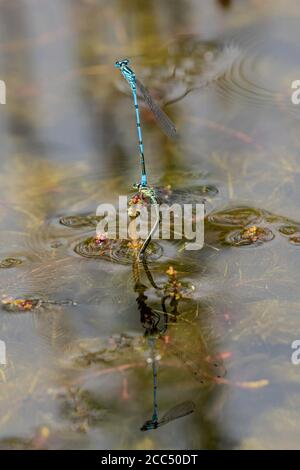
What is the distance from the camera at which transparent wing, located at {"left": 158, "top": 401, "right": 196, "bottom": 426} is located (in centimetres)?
333

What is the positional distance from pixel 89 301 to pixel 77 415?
0.71 meters

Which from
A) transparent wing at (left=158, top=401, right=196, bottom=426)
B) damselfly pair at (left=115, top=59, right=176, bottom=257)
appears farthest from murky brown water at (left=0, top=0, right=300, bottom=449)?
damselfly pair at (left=115, top=59, right=176, bottom=257)

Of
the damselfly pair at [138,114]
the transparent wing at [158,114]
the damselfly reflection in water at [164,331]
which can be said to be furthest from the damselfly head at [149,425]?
the transparent wing at [158,114]

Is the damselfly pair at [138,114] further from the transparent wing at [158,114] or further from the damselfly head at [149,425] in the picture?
the damselfly head at [149,425]

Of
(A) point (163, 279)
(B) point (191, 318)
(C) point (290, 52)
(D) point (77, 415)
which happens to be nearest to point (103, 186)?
(A) point (163, 279)

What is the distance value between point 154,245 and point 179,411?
1.12 meters

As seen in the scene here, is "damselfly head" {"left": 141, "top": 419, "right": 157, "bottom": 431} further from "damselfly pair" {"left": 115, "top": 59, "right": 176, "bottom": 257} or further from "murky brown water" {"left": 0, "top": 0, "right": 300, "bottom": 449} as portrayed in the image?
"damselfly pair" {"left": 115, "top": 59, "right": 176, "bottom": 257}

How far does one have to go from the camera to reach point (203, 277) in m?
3.99

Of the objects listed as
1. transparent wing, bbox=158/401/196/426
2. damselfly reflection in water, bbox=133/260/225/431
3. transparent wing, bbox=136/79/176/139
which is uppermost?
transparent wing, bbox=136/79/176/139

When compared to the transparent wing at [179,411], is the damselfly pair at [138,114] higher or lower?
higher

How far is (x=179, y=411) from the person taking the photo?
335 cm

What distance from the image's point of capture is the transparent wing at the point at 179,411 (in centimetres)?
333

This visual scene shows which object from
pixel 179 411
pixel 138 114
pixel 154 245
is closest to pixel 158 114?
pixel 138 114

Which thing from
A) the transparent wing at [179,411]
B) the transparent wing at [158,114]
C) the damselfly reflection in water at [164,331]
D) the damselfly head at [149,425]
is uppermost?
the transparent wing at [158,114]
